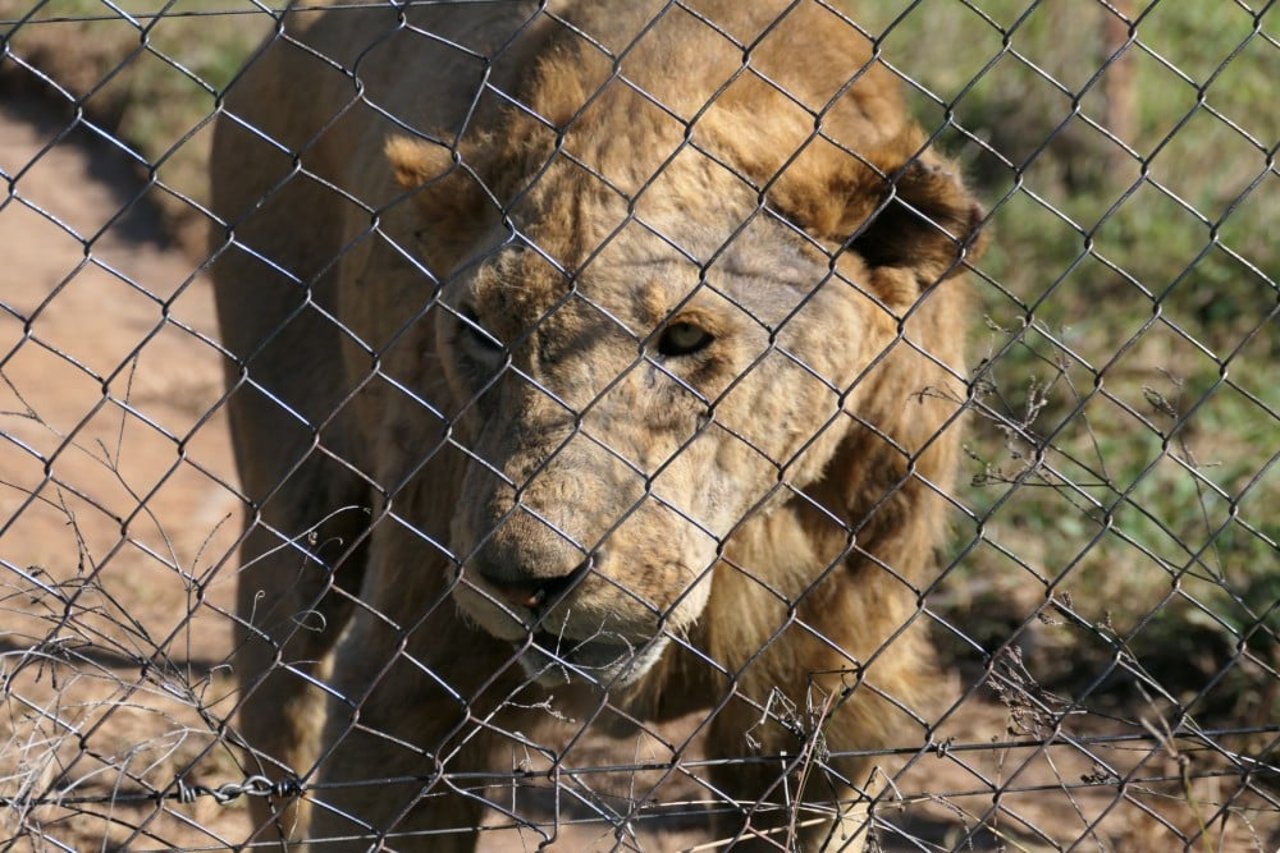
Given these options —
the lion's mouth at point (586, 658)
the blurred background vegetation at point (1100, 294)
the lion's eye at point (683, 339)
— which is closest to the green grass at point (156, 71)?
the blurred background vegetation at point (1100, 294)

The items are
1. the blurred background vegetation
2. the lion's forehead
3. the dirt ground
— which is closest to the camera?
the dirt ground

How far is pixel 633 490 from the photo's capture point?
265 cm

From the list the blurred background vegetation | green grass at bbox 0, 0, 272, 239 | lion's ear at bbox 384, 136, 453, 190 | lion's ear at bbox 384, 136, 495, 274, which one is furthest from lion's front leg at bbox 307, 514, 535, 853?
green grass at bbox 0, 0, 272, 239

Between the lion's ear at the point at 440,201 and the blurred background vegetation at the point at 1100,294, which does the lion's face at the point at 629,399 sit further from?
the blurred background vegetation at the point at 1100,294

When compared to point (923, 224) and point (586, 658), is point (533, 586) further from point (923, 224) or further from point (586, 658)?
point (923, 224)

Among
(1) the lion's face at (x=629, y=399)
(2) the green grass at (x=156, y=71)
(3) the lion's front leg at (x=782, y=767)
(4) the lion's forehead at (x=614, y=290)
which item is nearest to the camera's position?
(1) the lion's face at (x=629, y=399)

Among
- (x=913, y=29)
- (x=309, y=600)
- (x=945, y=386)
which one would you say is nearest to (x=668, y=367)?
(x=945, y=386)

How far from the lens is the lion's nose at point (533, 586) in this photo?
247 centimetres

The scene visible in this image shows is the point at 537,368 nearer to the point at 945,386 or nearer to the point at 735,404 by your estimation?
the point at 735,404

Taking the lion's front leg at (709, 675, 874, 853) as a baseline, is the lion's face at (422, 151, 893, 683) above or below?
above

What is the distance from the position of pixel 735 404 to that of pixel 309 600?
1476mm

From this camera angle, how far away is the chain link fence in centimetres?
255

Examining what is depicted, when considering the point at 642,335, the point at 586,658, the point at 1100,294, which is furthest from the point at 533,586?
the point at 1100,294

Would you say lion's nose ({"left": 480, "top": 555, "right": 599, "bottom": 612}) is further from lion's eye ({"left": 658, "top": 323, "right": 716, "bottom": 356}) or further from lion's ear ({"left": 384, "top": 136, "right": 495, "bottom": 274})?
lion's ear ({"left": 384, "top": 136, "right": 495, "bottom": 274})
